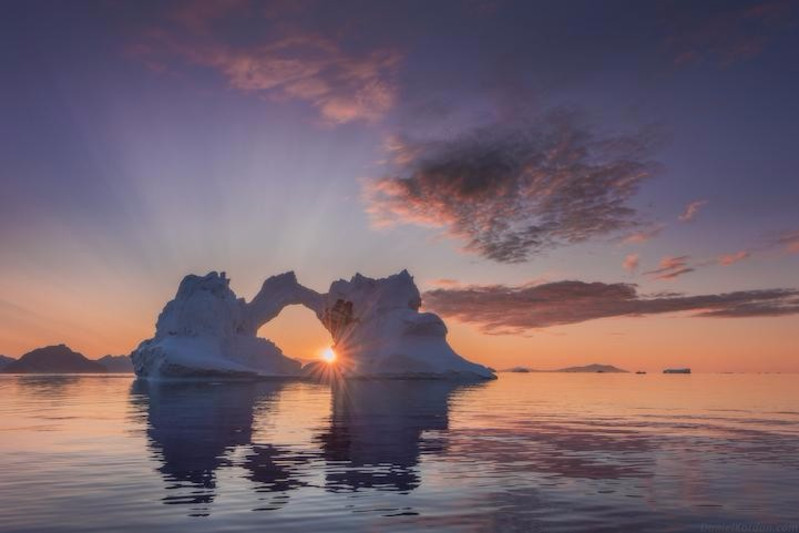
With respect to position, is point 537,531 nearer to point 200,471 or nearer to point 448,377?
point 200,471

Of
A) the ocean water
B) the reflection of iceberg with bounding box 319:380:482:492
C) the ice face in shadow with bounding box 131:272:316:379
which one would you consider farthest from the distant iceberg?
the ocean water

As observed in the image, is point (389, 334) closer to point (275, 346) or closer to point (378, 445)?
point (275, 346)

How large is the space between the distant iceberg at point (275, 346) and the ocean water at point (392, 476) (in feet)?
195

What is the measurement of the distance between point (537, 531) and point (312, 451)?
36.0ft

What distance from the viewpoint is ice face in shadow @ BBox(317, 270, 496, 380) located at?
9419 centimetres

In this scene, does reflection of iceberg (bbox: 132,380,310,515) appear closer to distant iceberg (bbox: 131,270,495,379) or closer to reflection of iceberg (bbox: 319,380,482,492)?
reflection of iceberg (bbox: 319,380,482,492)

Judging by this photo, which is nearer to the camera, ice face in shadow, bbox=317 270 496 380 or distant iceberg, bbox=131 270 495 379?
distant iceberg, bbox=131 270 495 379

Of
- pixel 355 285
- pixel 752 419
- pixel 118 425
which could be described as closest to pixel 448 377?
pixel 355 285

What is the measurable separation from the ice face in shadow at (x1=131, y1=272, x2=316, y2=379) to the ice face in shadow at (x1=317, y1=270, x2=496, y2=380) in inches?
379

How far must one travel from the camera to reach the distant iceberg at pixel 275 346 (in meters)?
88.6

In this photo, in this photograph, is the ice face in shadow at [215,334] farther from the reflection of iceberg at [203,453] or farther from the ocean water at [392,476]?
the ocean water at [392,476]

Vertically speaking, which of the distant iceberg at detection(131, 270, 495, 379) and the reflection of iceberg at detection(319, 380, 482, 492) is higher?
the distant iceberg at detection(131, 270, 495, 379)

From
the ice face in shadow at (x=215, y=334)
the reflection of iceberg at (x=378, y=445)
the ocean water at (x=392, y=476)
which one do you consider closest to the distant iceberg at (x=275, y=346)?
the ice face in shadow at (x=215, y=334)

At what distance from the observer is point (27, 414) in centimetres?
3541
